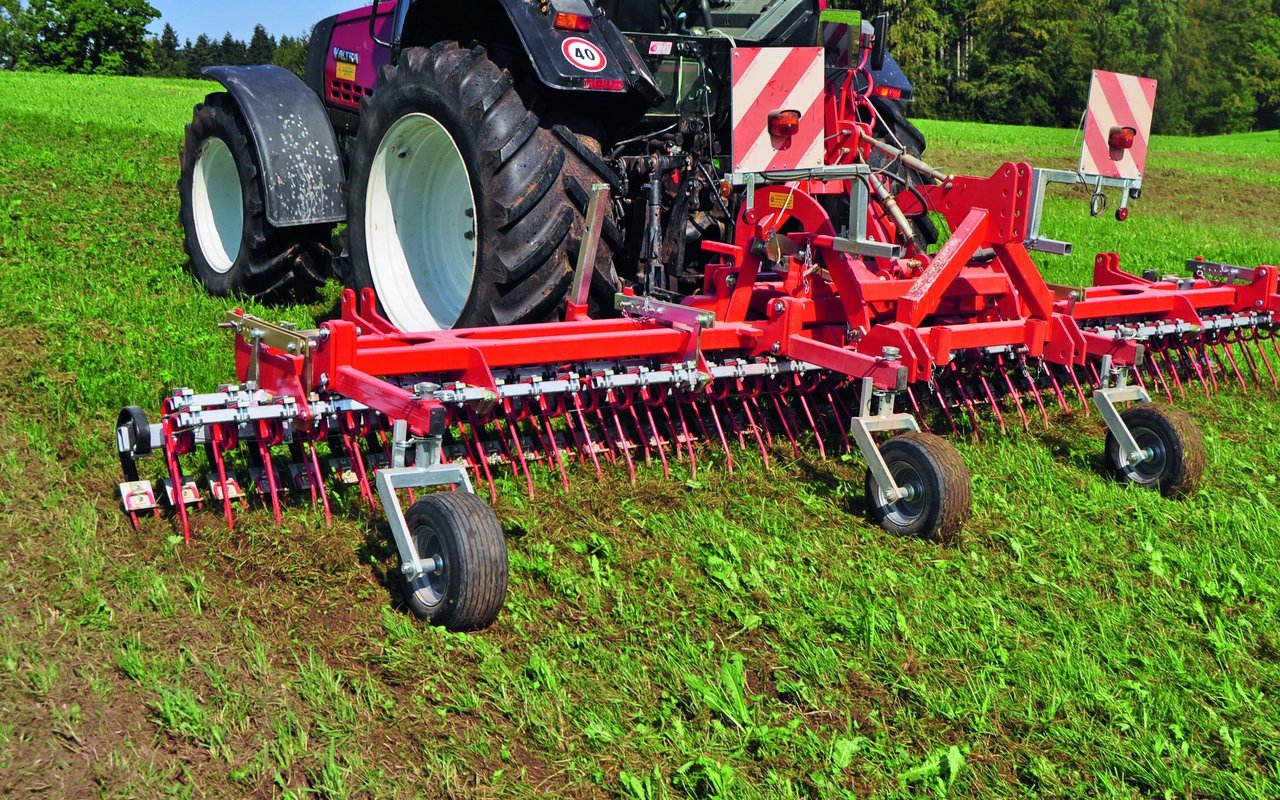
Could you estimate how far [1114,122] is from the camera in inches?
179

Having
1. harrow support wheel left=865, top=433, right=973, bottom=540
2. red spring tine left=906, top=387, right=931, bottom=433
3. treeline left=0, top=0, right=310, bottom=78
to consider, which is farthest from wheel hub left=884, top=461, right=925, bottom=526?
treeline left=0, top=0, right=310, bottom=78

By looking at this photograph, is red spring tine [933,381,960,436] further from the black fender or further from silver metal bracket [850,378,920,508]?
the black fender

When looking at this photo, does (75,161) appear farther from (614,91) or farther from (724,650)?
(724,650)

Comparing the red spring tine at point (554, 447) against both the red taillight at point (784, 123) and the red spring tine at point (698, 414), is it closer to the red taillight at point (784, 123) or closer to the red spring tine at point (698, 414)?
the red spring tine at point (698, 414)

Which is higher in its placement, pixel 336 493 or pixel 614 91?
Answer: pixel 614 91

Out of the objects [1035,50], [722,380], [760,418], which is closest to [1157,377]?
[760,418]

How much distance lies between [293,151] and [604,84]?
1.96m

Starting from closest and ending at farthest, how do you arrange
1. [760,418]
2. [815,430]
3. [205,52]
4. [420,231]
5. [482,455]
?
[482,455] → [815,430] → [760,418] → [420,231] → [205,52]

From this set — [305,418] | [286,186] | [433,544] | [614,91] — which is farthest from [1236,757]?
[286,186]

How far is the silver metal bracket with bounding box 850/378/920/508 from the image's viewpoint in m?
3.69

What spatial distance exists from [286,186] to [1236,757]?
15.0 ft

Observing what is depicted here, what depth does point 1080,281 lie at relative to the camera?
28.0ft

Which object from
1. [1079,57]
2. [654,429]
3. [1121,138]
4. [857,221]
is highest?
[1079,57]

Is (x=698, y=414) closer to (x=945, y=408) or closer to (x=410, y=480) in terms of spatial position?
(x=945, y=408)
